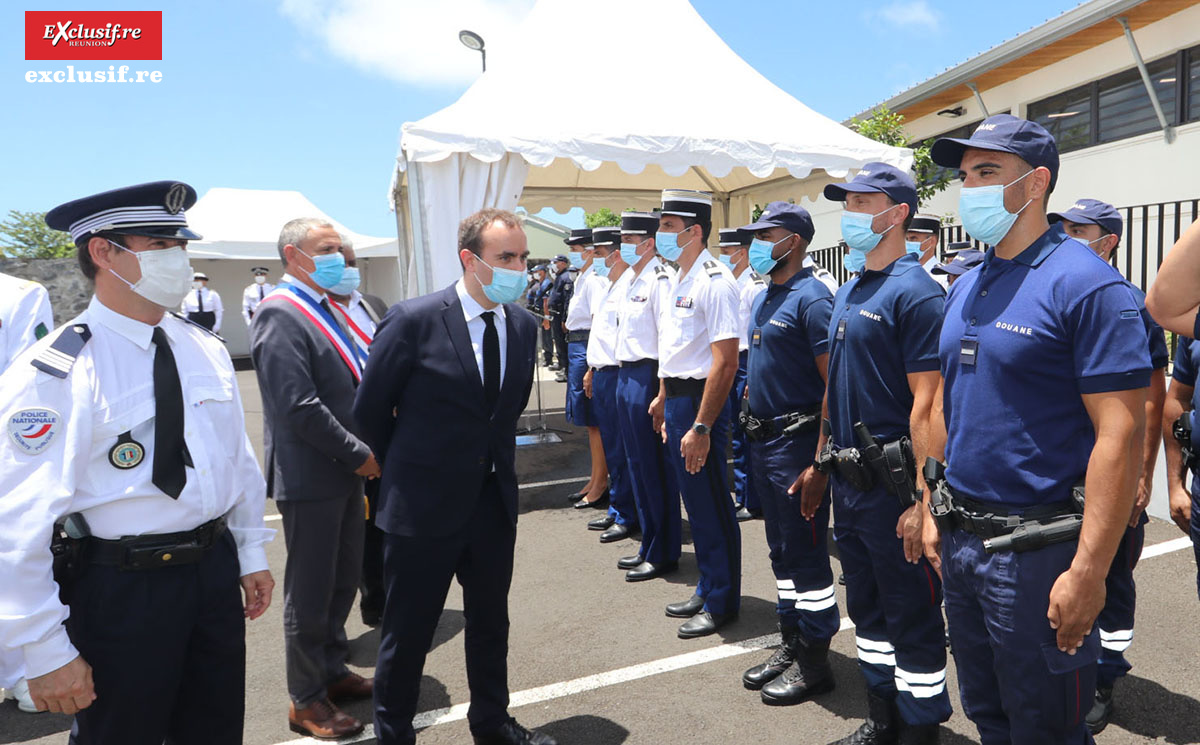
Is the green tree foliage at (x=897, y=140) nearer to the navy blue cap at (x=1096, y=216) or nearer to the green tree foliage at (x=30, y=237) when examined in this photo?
the navy blue cap at (x=1096, y=216)

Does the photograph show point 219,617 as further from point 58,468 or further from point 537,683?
point 537,683

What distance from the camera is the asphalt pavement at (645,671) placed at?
3158mm

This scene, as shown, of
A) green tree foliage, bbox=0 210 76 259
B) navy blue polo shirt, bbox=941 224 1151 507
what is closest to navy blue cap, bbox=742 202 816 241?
navy blue polo shirt, bbox=941 224 1151 507

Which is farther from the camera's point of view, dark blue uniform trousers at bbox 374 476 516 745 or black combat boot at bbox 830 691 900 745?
black combat boot at bbox 830 691 900 745

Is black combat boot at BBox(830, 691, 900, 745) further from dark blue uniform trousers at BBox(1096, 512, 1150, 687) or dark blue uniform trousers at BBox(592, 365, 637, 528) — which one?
dark blue uniform trousers at BBox(592, 365, 637, 528)

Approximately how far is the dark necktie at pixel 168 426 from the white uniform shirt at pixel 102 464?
0.06 ft

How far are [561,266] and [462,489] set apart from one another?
10769 millimetres

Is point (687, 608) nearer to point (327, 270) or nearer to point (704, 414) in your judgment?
point (704, 414)

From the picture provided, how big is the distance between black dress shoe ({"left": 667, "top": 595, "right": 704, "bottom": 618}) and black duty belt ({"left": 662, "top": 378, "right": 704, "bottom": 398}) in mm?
1178

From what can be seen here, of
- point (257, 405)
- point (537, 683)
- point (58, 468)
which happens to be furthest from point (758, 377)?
point (257, 405)

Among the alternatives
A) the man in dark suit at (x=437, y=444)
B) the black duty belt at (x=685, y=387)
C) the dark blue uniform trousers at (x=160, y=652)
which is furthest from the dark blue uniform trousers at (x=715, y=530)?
the dark blue uniform trousers at (x=160, y=652)

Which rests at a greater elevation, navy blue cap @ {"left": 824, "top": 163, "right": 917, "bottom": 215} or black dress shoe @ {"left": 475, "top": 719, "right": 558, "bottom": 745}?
navy blue cap @ {"left": 824, "top": 163, "right": 917, "bottom": 215}

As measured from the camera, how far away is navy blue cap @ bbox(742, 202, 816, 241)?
3.65 m

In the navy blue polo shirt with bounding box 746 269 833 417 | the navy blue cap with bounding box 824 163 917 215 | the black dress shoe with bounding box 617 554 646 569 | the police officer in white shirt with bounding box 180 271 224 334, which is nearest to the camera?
the navy blue cap with bounding box 824 163 917 215
